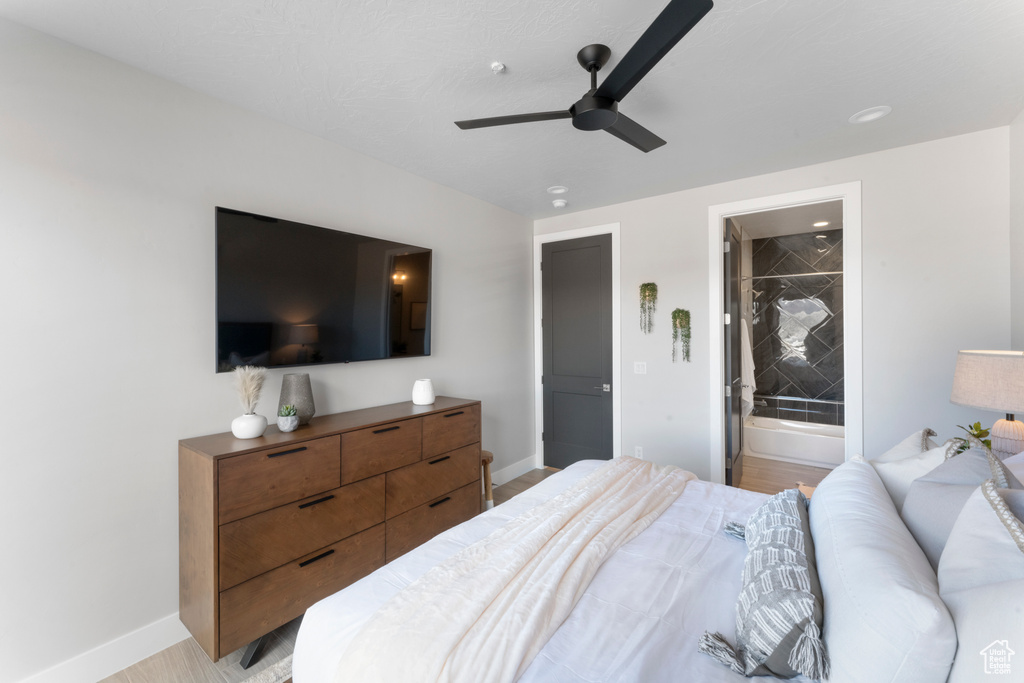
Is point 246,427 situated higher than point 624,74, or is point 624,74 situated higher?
point 624,74

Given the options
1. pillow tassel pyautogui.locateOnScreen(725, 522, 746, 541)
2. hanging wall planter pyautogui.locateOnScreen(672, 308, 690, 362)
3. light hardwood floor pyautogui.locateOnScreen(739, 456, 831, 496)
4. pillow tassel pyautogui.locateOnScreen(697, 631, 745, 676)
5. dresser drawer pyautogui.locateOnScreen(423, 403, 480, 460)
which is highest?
hanging wall planter pyautogui.locateOnScreen(672, 308, 690, 362)

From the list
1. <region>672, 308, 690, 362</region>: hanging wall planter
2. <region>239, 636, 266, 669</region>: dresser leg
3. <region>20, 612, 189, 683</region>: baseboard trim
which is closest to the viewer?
<region>20, 612, 189, 683</region>: baseboard trim

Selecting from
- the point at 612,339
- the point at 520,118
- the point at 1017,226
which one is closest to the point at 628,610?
the point at 520,118

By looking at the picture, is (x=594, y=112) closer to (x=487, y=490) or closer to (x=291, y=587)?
(x=291, y=587)

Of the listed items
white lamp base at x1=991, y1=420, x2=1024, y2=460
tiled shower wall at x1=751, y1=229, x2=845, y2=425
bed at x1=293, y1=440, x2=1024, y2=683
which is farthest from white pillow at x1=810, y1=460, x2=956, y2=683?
tiled shower wall at x1=751, y1=229, x2=845, y2=425

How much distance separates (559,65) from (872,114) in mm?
1790

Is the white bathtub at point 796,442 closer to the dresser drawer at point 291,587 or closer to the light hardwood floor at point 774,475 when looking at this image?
the light hardwood floor at point 774,475

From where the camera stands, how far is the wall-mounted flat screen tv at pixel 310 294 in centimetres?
214

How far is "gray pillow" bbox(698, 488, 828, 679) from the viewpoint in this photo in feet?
3.11

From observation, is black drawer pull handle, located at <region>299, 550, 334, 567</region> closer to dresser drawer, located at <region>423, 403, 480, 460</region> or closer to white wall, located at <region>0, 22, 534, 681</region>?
white wall, located at <region>0, 22, 534, 681</region>

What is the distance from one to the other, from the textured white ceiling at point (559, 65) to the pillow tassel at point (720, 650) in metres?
2.00

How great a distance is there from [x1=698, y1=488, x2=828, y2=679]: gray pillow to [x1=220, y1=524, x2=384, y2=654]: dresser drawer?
1.75 m

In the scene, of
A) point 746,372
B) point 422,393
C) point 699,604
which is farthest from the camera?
point 746,372

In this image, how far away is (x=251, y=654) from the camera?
1871mm
